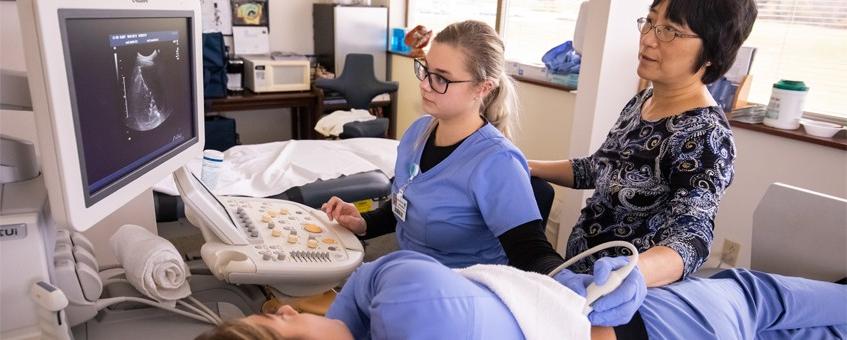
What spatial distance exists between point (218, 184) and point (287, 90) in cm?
209

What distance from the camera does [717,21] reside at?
3.62ft

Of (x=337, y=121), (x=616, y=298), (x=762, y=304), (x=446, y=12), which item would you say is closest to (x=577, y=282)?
(x=616, y=298)

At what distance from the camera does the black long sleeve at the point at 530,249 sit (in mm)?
1090

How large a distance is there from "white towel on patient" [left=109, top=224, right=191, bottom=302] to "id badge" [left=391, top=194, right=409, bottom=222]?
539mm

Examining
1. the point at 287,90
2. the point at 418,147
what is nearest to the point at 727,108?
the point at 418,147

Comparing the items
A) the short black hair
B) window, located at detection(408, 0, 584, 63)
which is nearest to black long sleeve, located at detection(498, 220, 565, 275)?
the short black hair

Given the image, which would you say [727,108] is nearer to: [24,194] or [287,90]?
[24,194]

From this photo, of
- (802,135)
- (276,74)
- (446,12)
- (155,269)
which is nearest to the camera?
(155,269)

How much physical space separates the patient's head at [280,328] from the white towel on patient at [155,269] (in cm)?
25

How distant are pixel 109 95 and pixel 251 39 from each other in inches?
136

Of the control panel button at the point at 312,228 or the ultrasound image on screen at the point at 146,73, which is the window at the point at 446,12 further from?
the ultrasound image on screen at the point at 146,73

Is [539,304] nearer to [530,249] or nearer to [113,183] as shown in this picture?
[530,249]

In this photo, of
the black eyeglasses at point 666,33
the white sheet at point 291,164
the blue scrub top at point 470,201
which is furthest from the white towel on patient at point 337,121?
the black eyeglasses at point 666,33

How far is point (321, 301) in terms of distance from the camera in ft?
3.60
